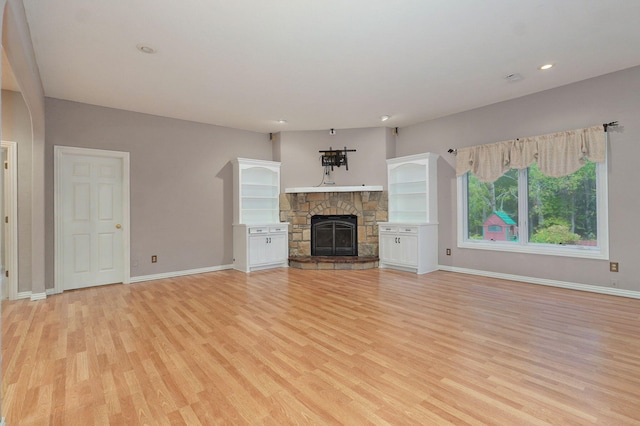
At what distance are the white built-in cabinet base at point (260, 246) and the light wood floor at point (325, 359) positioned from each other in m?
1.80

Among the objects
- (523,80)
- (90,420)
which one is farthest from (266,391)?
(523,80)

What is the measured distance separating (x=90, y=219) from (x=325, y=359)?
4375 mm

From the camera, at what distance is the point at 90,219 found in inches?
192

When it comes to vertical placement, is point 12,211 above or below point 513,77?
below

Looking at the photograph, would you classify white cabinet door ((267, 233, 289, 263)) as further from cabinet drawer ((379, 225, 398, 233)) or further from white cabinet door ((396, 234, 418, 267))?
white cabinet door ((396, 234, 418, 267))

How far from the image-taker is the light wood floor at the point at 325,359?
1.86m

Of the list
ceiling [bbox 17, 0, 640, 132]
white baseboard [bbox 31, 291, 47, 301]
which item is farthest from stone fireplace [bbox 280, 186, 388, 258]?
white baseboard [bbox 31, 291, 47, 301]

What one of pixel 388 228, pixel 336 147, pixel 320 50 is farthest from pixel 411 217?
pixel 320 50

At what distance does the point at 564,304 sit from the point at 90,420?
4564 mm

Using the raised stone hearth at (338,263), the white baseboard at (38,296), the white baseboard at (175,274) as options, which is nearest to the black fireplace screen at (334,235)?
the raised stone hearth at (338,263)

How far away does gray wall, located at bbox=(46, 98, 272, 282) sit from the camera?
4.73 meters

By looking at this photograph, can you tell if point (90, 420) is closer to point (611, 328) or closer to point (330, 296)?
point (330, 296)

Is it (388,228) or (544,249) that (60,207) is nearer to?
(388,228)

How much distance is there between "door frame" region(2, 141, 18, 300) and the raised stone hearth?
13.4 feet
